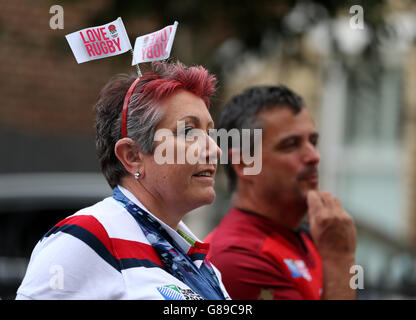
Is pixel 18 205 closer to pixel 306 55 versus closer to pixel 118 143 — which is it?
pixel 306 55

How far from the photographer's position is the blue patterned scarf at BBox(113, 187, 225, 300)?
210 cm

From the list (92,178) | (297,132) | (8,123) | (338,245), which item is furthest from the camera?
(8,123)

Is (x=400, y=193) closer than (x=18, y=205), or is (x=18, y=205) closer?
(x=18, y=205)

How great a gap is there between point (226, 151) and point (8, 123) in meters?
6.35

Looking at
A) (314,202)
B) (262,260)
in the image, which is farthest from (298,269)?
(314,202)

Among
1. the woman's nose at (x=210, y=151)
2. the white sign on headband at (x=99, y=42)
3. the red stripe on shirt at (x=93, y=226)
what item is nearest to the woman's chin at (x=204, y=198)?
the woman's nose at (x=210, y=151)

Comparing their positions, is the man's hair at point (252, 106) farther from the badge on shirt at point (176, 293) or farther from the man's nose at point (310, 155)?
the badge on shirt at point (176, 293)

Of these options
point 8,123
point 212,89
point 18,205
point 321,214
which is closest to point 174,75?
point 212,89

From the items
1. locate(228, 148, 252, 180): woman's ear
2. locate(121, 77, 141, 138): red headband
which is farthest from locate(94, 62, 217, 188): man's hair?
locate(228, 148, 252, 180): woman's ear

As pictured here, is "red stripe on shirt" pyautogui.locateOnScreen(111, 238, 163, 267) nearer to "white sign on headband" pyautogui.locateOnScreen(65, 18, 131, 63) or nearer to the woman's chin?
the woman's chin

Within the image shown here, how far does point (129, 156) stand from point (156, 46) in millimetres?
359

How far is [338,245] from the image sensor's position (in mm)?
2896

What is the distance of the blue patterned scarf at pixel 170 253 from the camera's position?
2100mm

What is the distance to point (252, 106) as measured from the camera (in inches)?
129
